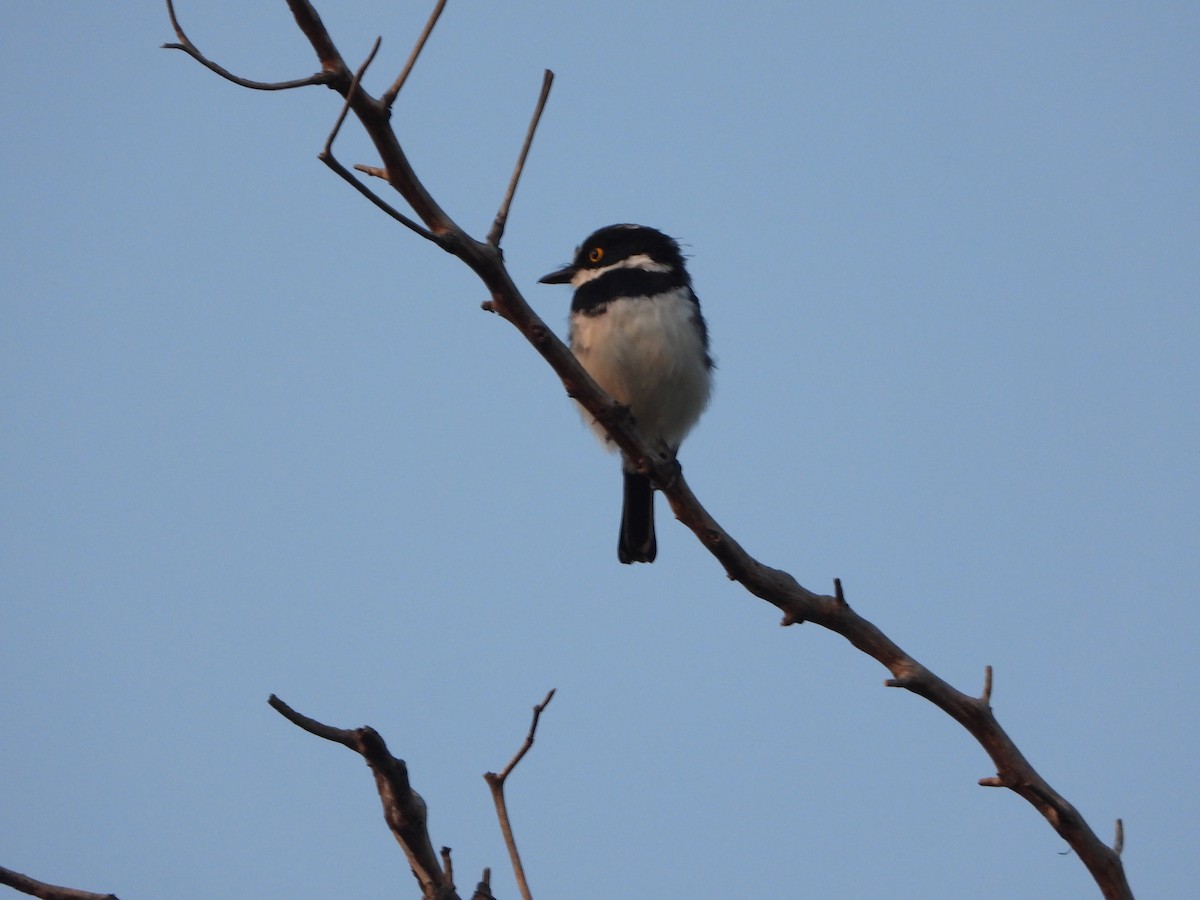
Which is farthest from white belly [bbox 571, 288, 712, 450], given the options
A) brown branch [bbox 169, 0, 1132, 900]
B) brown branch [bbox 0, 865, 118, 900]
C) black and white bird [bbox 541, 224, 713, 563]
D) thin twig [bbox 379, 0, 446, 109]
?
brown branch [bbox 0, 865, 118, 900]

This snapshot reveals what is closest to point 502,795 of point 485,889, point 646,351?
point 485,889

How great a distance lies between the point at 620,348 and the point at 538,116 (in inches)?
116

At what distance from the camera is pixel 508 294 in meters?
4.08

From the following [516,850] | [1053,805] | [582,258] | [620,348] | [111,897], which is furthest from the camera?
[582,258]

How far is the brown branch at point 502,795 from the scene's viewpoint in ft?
10.0

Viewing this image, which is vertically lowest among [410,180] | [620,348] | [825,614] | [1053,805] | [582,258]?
[1053,805]

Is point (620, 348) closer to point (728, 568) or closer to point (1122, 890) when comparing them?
point (728, 568)

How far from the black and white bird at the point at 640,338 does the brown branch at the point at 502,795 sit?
3065 millimetres

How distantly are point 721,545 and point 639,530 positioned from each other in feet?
10.7

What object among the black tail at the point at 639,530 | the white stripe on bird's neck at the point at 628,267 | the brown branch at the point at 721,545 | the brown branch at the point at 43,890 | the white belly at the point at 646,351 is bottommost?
the brown branch at the point at 43,890

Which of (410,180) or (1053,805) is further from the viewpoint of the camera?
(410,180)

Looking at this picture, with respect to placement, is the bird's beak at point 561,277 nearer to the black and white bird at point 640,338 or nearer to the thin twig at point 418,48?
the black and white bird at point 640,338

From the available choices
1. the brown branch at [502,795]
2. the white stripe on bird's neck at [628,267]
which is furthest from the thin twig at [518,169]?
the white stripe on bird's neck at [628,267]

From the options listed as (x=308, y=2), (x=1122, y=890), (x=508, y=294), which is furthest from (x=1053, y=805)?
(x=308, y=2)
